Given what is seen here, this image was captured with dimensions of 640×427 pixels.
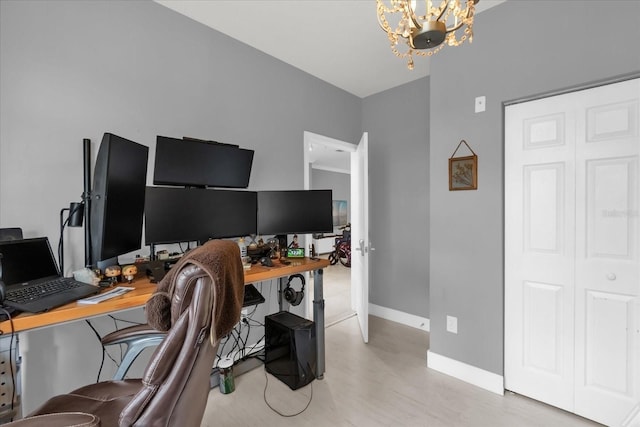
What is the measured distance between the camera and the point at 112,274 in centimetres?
158

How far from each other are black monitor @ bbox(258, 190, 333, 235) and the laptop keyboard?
4.29 ft

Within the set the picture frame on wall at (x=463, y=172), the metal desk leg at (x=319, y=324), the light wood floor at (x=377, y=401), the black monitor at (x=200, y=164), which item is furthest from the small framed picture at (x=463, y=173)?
the black monitor at (x=200, y=164)

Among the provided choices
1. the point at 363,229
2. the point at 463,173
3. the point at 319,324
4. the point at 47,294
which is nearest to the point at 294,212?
the point at 363,229

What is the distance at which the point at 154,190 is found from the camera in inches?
74.5

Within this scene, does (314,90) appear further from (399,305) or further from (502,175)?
(399,305)

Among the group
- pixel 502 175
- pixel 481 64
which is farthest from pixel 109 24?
pixel 502 175

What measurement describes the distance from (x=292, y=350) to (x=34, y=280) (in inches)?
61.9

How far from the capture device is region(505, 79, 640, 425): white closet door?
1.70 m

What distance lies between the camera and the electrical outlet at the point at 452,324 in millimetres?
2354

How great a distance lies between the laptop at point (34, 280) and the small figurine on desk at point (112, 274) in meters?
0.15

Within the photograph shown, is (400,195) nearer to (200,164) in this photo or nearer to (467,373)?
(467,373)

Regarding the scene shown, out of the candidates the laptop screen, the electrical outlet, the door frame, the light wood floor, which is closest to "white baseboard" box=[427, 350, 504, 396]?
the light wood floor

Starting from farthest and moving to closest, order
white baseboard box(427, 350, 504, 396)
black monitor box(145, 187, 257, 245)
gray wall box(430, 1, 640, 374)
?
white baseboard box(427, 350, 504, 396) < black monitor box(145, 187, 257, 245) < gray wall box(430, 1, 640, 374)

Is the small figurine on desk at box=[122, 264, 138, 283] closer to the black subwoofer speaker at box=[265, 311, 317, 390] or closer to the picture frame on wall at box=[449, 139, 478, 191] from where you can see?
the black subwoofer speaker at box=[265, 311, 317, 390]
